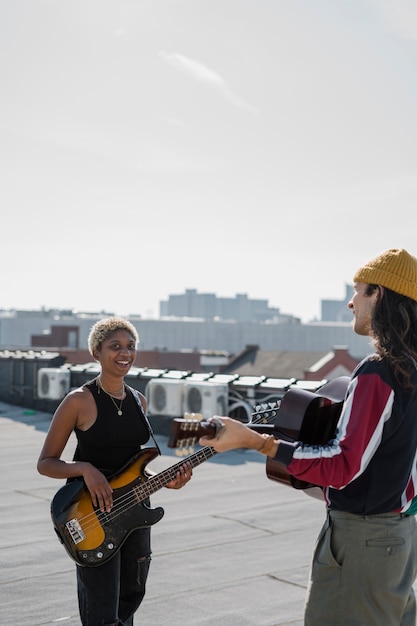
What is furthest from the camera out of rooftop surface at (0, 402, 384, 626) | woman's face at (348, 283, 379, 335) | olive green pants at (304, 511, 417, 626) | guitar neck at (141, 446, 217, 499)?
rooftop surface at (0, 402, 384, 626)

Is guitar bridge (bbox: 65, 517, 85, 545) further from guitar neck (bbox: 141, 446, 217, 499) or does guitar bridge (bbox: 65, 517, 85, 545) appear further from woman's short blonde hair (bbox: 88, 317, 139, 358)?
woman's short blonde hair (bbox: 88, 317, 139, 358)

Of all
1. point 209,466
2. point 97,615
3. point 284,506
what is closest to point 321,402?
point 97,615

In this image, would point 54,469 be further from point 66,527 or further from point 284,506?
point 284,506

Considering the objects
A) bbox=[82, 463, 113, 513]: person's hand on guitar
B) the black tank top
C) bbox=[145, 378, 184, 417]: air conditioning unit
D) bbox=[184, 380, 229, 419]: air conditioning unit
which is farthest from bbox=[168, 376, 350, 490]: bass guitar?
bbox=[145, 378, 184, 417]: air conditioning unit

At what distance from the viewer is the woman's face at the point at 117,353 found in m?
4.16

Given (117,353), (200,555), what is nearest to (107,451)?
(117,353)

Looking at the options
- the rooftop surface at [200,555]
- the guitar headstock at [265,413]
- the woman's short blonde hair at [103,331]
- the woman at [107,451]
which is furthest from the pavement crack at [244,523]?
the guitar headstock at [265,413]

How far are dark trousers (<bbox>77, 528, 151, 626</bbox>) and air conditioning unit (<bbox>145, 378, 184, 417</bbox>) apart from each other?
30.8 ft

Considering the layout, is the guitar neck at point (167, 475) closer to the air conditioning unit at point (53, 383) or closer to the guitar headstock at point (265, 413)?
the guitar headstock at point (265, 413)

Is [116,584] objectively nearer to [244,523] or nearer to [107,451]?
[107,451]

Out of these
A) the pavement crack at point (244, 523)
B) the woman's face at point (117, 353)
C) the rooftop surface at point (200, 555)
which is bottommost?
the rooftop surface at point (200, 555)

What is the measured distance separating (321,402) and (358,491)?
0.33 meters

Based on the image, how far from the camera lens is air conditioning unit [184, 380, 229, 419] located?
43.5ft

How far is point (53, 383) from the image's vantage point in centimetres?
1648
